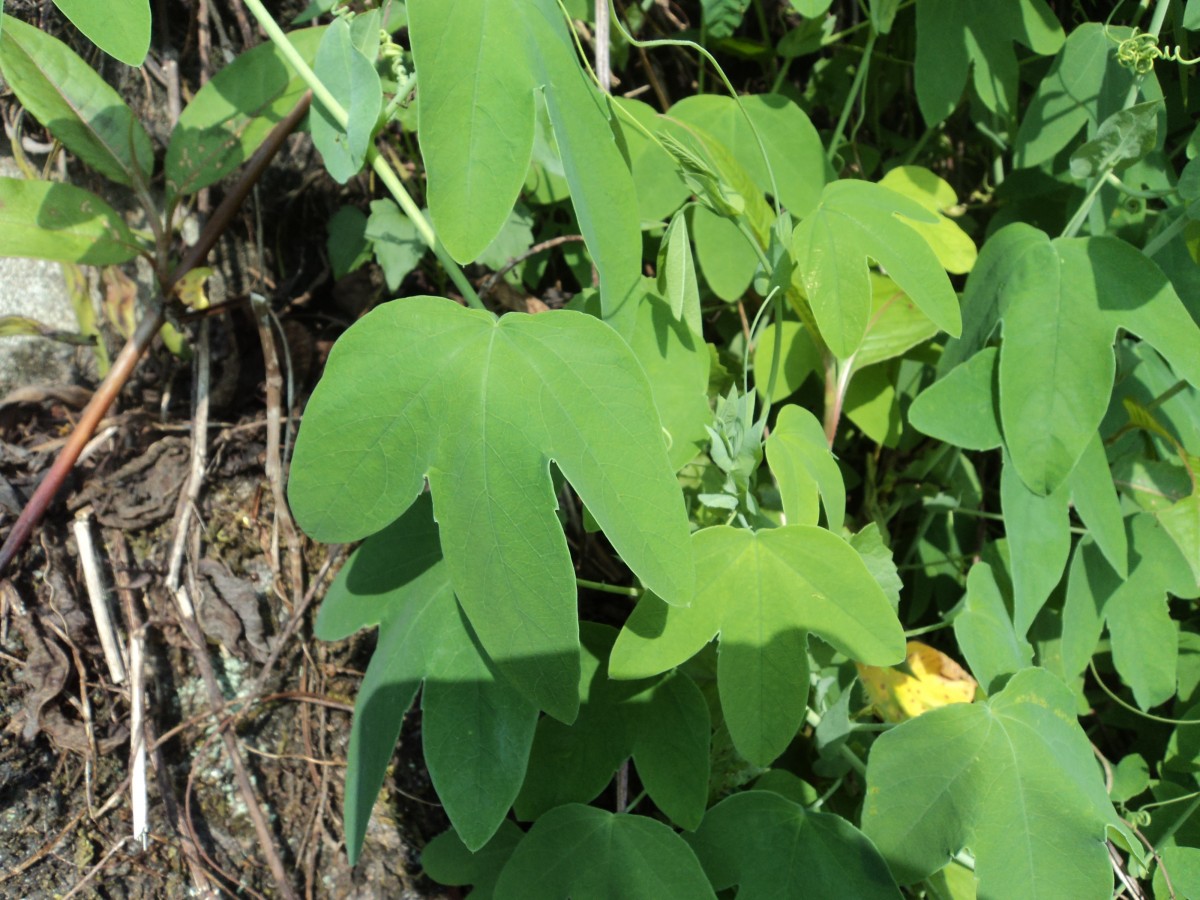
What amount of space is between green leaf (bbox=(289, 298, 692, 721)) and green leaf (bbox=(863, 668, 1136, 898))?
16.0 inches

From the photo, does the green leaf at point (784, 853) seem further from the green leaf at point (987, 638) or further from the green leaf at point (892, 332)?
the green leaf at point (892, 332)

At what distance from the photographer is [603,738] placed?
114 cm

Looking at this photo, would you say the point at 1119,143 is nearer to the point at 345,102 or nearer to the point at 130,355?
the point at 345,102

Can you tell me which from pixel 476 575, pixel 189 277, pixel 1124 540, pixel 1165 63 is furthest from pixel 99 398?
pixel 1165 63

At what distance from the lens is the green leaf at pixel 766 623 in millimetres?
947

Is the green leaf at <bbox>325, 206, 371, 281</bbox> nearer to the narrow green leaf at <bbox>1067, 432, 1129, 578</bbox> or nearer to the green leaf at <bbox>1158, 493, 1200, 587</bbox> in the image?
the narrow green leaf at <bbox>1067, 432, 1129, 578</bbox>

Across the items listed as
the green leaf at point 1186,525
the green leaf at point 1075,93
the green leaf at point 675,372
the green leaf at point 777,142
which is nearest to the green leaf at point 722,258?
the green leaf at point 777,142

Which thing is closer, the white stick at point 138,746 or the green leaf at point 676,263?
the green leaf at point 676,263

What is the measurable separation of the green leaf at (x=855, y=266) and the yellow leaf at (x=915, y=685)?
0.55m

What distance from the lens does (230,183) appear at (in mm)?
1502

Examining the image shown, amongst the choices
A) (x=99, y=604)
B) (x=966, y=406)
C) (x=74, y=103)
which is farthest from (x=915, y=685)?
(x=74, y=103)

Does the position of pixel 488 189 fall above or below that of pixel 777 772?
above

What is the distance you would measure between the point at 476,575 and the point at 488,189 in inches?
14.4

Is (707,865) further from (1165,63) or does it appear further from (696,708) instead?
(1165,63)
